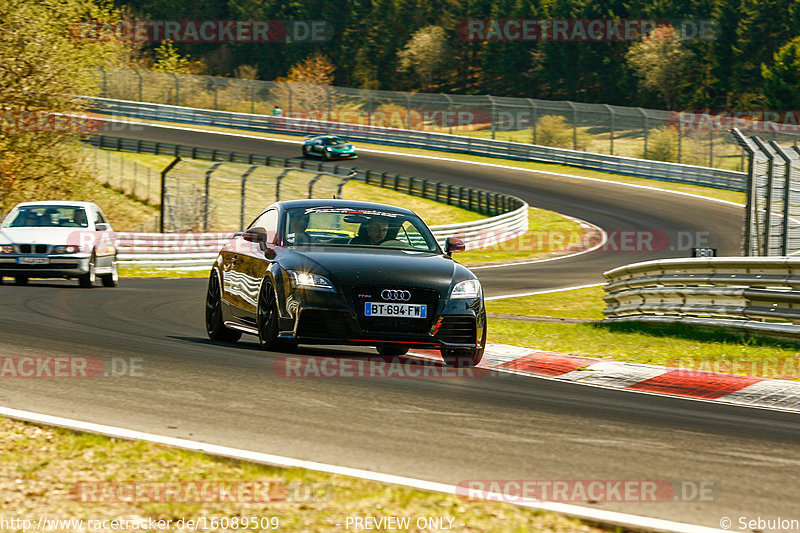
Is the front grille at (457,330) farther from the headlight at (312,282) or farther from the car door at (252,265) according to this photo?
the car door at (252,265)

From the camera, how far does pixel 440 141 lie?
189 ft

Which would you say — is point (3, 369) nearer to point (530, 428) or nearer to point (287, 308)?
point (287, 308)

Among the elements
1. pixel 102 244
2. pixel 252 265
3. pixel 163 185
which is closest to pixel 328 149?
pixel 163 185

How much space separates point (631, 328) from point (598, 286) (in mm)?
10429

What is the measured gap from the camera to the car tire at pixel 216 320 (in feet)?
37.4

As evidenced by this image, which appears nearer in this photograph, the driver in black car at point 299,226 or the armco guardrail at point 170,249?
the driver in black car at point 299,226

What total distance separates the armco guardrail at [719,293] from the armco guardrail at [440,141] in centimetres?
3237

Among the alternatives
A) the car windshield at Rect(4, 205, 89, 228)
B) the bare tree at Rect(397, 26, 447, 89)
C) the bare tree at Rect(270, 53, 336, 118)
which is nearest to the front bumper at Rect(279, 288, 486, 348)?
the car windshield at Rect(4, 205, 89, 228)

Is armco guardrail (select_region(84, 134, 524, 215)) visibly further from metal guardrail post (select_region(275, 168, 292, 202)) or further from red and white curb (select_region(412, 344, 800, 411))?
red and white curb (select_region(412, 344, 800, 411))

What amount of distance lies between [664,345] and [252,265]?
192 inches

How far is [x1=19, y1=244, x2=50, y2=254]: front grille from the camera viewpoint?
17.9m

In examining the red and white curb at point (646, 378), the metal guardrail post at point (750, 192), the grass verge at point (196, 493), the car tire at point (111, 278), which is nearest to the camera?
the grass verge at point (196, 493)

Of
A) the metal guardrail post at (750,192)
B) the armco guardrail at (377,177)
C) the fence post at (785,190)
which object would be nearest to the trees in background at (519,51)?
the armco guardrail at (377,177)

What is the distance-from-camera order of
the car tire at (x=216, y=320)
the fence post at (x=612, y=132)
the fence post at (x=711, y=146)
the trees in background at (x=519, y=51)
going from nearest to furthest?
1. the car tire at (x=216, y=320)
2. the fence post at (x=711, y=146)
3. the fence post at (x=612, y=132)
4. the trees in background at (x=519, y=51)
